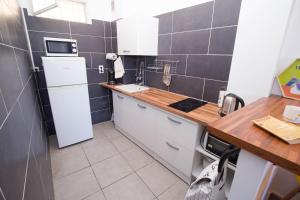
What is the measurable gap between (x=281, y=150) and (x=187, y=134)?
88cm

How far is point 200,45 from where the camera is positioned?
1.62 m

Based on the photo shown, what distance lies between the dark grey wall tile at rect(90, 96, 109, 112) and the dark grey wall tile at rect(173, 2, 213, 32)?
1771 millimetres

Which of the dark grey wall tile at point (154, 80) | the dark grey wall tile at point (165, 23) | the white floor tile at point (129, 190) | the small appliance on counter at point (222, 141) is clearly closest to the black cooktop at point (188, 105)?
the small appliance on counter at point (222, 141)

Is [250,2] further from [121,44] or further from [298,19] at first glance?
[121,44]

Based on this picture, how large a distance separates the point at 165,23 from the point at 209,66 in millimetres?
915

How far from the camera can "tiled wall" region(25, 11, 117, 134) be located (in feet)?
6.42

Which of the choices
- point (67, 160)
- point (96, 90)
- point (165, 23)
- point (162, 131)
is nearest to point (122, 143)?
point (67, 160)

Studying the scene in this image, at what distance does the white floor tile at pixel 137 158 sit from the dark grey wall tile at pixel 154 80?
1.01m

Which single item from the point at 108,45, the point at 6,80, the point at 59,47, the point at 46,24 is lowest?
the point at 6,80

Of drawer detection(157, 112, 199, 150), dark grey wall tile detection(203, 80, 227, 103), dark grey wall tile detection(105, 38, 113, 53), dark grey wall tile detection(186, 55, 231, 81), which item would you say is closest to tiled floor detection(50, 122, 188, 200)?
A: drawer detection(157, 112, 199, 150)

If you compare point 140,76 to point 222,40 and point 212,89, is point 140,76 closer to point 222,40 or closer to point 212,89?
point 212,89

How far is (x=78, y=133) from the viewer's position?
2.11 metres

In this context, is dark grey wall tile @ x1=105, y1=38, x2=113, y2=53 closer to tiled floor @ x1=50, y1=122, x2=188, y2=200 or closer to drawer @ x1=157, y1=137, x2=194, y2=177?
tiled floor @ x1=50, y1=122, x2=188, y2=200

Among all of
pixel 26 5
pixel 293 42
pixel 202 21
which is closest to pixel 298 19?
pixel 293 42
